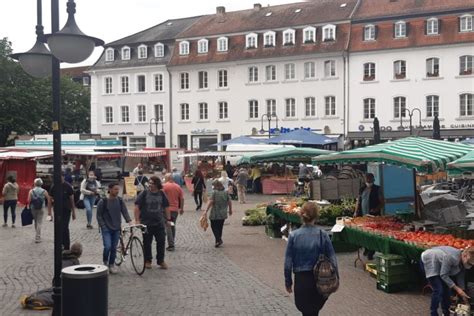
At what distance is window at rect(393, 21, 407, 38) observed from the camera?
145 feet

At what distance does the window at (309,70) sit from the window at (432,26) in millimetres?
8892

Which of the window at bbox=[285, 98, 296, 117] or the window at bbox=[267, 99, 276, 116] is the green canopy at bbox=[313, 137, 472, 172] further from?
the window at bbox=[267, 99, 276, 116]

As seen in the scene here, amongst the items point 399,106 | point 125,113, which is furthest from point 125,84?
point 399,106

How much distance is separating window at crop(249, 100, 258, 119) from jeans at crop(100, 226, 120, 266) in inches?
1547

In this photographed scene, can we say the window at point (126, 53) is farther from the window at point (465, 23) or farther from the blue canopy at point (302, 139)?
the window at point (465, 23)

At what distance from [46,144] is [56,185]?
34258mm

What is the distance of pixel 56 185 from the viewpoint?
7.46 meters

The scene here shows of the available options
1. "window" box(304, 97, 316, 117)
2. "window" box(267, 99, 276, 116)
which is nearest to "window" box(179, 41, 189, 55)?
"window" box(267, 99, 276, 116)

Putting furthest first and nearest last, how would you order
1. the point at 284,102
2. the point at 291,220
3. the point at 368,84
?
1. the point at 284,102
2. the point at 368,84
3. the point at 291,220

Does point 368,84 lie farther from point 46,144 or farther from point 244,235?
point 244,235

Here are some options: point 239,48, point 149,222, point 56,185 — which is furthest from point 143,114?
point 56,185

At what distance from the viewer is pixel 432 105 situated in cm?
4372

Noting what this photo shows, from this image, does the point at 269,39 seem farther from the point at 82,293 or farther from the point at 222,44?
the point at 82,293

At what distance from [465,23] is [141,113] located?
28574mm
